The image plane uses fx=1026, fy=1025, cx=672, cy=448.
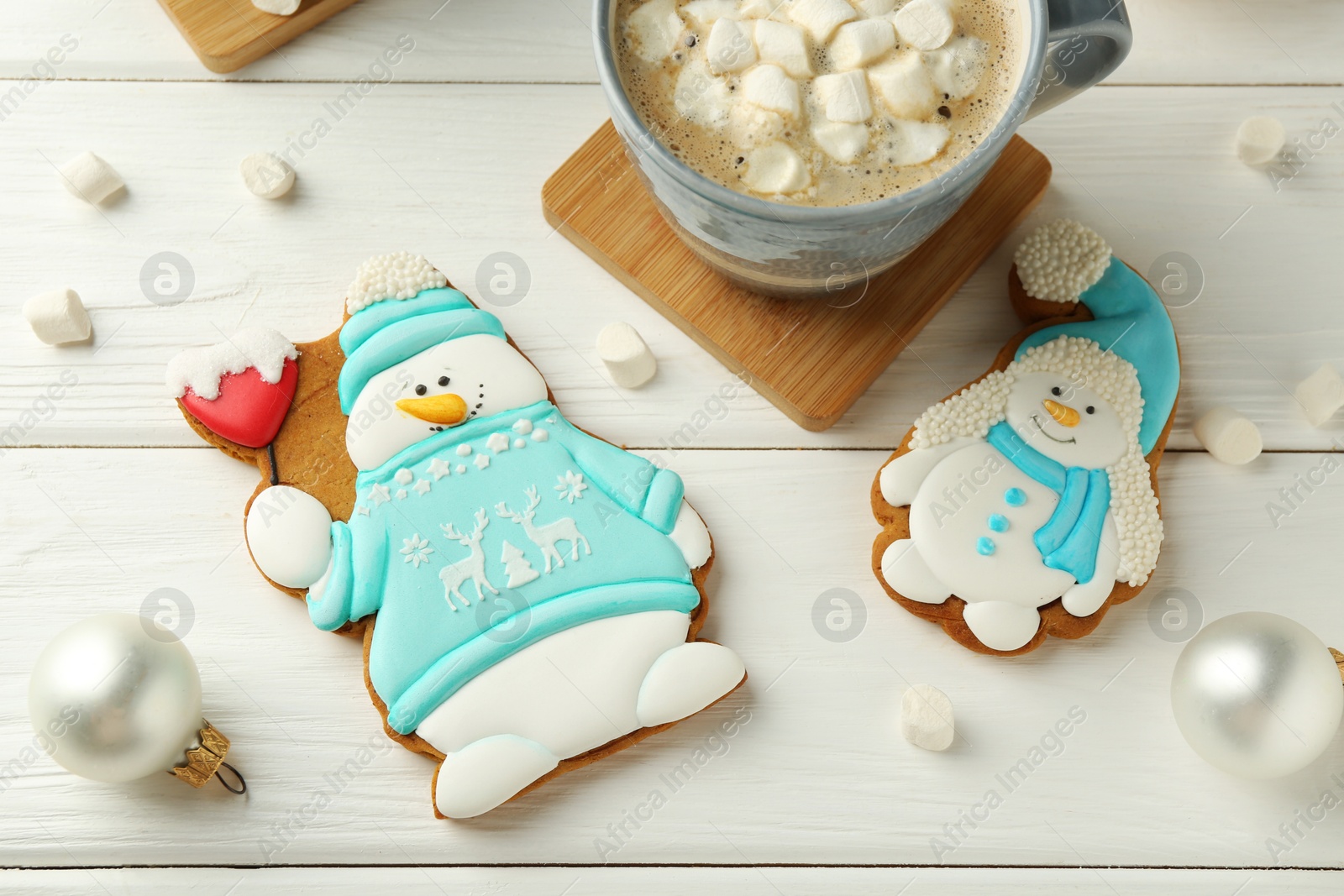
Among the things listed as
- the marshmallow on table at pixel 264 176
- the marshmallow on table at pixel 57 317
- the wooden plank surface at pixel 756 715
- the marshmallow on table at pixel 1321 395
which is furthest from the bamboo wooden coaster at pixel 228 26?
the marshmallow on table at pixel 1321 395

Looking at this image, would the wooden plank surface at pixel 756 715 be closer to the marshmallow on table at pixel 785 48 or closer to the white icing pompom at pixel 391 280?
the white icing pompom at pixel 391 280

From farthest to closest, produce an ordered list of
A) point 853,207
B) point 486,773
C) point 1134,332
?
point 1134,332, point 486,773, point 853,207

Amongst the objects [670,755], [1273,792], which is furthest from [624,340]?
[1273,792]

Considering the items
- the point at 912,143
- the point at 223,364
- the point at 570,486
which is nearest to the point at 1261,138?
the point at 912,143

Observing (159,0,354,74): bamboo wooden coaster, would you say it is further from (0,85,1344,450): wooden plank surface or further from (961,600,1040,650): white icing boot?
(961,600,1040,650): white icing boot

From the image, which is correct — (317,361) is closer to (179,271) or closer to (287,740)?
(179,271)

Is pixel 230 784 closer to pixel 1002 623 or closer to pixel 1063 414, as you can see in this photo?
pixel 1002 623
